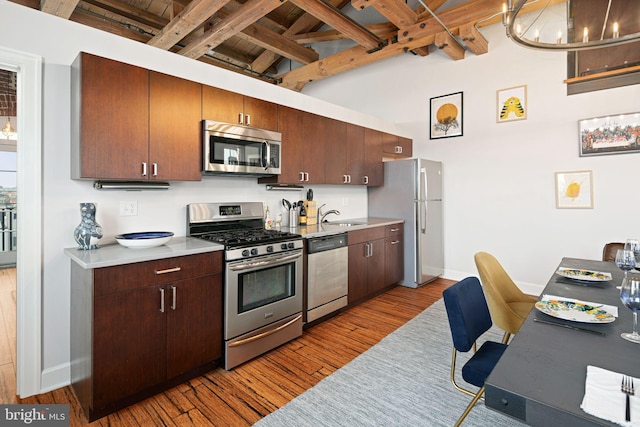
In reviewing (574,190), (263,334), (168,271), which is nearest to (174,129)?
(168,271)

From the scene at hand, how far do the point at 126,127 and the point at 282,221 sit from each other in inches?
75.0

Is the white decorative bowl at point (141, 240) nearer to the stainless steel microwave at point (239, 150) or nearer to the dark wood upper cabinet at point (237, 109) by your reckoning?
the stainless steel microwave at point (239, 150)

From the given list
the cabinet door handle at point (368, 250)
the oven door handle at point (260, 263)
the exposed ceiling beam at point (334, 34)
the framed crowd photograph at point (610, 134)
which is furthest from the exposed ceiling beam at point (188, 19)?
the framed crowd photograph at point (610, 134)

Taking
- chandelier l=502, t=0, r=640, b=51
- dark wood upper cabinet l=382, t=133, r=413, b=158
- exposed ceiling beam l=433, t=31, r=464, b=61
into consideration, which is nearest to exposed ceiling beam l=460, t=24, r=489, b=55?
exposed ceiling beam l=433, t=31, r=464, b=61

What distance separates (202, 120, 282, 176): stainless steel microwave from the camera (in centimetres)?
263

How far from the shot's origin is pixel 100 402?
1861 millimetres

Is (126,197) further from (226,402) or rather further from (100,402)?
(226,402)

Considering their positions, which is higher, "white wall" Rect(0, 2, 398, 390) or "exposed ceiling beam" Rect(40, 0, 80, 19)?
"exposed ceiling beam" Rect(40, 0, 80, 19)

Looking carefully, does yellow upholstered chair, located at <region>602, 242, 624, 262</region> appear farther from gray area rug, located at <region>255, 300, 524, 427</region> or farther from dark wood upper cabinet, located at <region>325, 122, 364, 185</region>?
dark wood upper cabinet, located at <region>325, 122, 364, 185</region>

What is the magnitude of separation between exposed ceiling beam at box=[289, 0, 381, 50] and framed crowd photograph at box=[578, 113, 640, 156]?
108 inches

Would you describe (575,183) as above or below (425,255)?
above

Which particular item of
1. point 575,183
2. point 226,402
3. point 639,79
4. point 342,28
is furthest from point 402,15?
point 226,402

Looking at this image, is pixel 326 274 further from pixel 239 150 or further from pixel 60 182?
pixel 60 182

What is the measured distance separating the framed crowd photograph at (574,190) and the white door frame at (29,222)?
512cm
